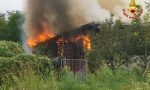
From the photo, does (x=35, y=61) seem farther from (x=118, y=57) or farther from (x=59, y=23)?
(x=59, y=23)

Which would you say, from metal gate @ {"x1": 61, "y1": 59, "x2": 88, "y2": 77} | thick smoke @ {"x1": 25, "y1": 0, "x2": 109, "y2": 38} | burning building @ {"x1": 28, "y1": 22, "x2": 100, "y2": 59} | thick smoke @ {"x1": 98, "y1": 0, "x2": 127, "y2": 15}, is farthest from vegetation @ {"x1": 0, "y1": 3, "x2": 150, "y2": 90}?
thick smoke @ {"x1": 98, "y1": 0, "x2": 127, "y2": 15}

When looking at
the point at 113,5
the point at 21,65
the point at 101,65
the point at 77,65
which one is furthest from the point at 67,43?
the point at 21,65

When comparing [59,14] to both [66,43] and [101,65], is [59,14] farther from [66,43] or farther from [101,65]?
[101,65]

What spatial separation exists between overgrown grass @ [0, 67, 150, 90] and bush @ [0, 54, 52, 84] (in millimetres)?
1842

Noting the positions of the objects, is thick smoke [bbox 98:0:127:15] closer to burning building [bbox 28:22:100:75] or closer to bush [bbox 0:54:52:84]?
burning building [bbox 28:22:100:75]

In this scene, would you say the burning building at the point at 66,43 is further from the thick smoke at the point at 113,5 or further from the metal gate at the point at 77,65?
the metal gate at the point at 77,65

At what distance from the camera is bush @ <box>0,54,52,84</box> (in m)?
16.0

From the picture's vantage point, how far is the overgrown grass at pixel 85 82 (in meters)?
12.5

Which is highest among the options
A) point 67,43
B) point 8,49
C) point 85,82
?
point 67,43

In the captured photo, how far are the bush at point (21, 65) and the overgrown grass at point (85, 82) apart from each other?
1.84 meters

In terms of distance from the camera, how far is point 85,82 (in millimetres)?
14422

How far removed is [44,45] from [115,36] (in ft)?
41.3

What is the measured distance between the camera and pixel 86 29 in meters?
30.9

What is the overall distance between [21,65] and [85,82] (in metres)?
2.40
